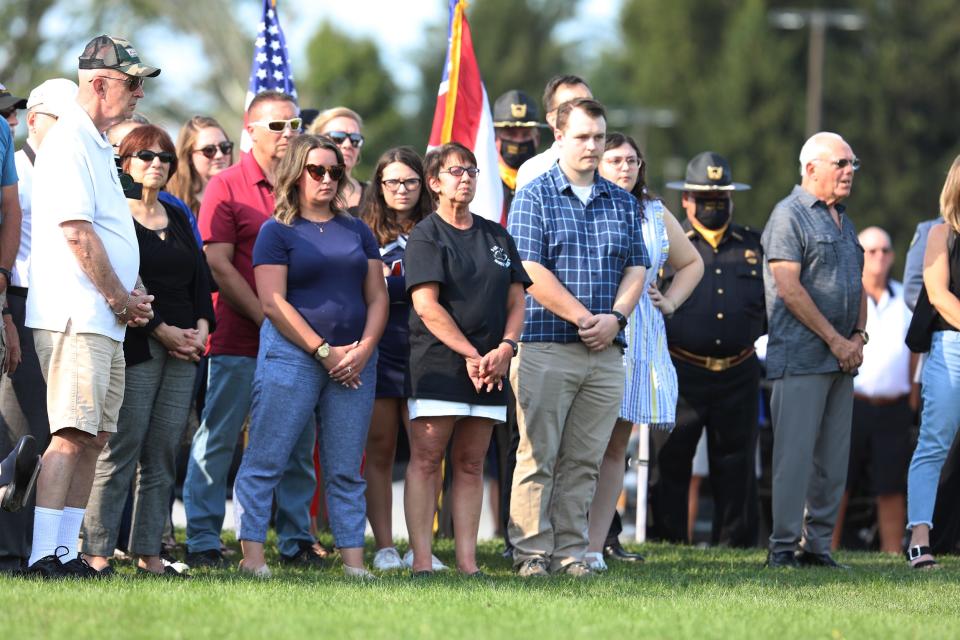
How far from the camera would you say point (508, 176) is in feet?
38.2

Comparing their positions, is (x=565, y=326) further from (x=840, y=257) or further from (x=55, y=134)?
(x=55, y=134)

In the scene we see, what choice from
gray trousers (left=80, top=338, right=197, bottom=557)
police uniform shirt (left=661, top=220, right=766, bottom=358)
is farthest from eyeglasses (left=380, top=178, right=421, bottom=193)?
police uniform shirt (left=661, top=220, right=766, bottom=358)

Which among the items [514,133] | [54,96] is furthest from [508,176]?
[54,96]

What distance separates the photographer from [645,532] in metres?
12.3

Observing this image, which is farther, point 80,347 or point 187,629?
point 80,347

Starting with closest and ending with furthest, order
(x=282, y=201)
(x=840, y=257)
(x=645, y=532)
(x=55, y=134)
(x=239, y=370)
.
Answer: (x=55, y=134) → (x=282, y=201) → (x=239, y=370) → (x=840, y=257) → (x=645, y=532)

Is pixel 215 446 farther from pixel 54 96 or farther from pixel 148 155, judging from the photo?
pixel 54 96

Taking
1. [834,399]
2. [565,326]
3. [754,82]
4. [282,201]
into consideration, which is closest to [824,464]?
[834,399]

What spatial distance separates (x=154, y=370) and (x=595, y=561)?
2.77m

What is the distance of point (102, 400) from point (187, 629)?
1.85 metres

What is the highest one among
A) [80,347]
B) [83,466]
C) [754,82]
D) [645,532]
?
[754,82]

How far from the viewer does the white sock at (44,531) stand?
775 centimetres

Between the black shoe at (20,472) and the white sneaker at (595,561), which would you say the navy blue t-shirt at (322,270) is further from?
the white sneaker at (595,561)

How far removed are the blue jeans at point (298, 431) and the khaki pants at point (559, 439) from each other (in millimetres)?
882
